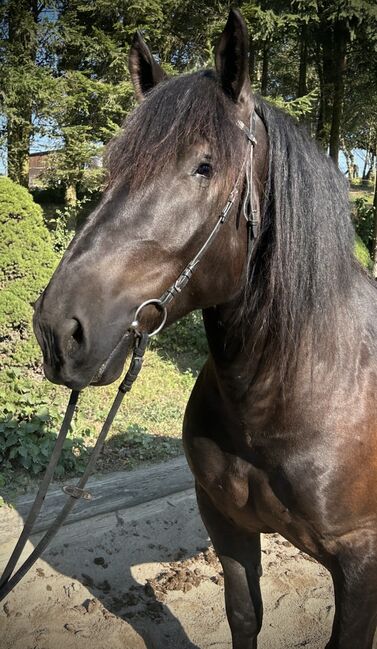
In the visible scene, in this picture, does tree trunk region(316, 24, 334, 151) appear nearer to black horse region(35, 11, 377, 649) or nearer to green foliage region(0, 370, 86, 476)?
green foliage region(0, 370, 86, 476)

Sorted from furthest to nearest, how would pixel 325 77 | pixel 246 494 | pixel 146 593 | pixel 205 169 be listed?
1. pixel 325 77
2. pixel 146 593
3. pixel 246 494
4. pixel 205 169

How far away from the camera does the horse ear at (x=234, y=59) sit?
4.17ft

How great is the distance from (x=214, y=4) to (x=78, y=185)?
4409 mm

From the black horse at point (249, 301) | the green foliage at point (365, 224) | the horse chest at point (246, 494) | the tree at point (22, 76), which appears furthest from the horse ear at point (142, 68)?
the green foliage at point (365, 224)

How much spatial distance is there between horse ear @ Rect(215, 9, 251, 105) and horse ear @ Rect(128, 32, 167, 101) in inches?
12.0

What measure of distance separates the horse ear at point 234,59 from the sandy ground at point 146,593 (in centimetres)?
264

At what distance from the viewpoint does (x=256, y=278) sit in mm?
1532

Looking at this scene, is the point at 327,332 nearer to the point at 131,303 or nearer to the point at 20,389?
the point at 131,303

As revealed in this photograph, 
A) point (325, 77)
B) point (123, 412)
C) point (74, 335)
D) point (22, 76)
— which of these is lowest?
point (123, 412)

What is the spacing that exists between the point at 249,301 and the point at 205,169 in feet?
1.44

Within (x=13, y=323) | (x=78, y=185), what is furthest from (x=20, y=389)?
(x=78, y=185)

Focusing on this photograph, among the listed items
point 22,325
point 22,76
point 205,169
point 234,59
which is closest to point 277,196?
point 205,169

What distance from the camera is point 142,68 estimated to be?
1.63 m

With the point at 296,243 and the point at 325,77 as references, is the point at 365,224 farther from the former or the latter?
the point at 296,243
